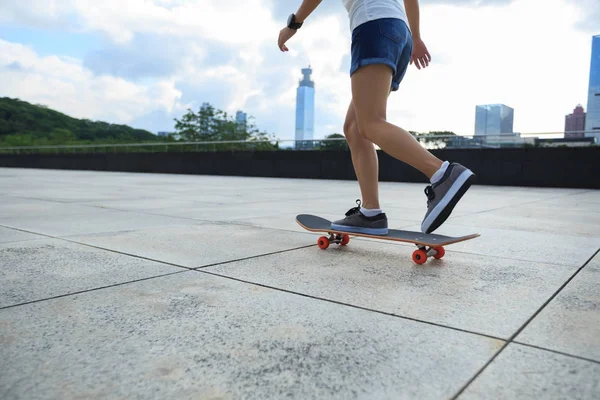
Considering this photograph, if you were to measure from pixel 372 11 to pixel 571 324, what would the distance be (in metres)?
1.81

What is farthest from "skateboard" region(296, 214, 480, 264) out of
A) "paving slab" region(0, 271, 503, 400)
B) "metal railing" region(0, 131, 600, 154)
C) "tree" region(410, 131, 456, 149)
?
"tree" region(410, 131, 456, 149)

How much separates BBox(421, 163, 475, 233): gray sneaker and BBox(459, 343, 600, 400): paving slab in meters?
1.09

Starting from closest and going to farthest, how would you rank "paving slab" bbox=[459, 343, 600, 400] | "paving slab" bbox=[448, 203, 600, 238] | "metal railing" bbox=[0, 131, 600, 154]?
1. "paving slab" bbox=[459, 343, 600, 400]
2. "paving slab" bbox=[448, 203, 600, 238]
3. "metal railing" bbox=[0, 131, 600, 154]

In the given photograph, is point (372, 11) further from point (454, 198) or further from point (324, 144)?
point (324, 144)

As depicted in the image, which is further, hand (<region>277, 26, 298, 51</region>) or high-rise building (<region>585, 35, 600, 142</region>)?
high-rise building (<region>585, 35, 600, 142</region>)

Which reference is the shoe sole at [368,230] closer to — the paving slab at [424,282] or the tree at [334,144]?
the paving slab at [424,282]

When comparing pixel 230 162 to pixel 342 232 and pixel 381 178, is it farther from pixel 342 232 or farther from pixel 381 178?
pixel 342 232

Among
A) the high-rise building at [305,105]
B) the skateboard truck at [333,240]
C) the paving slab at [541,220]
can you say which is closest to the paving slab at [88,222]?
the skateboard truck at [333,240]

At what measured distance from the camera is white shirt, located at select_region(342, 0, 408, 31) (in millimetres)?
2350

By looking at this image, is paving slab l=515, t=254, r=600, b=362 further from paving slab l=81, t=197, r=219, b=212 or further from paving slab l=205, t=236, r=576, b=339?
paving slab l=81, t=197, r=219, b=212

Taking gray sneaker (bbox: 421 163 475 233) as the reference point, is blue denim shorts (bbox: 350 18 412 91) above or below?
above

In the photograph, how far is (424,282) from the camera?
6.05ft

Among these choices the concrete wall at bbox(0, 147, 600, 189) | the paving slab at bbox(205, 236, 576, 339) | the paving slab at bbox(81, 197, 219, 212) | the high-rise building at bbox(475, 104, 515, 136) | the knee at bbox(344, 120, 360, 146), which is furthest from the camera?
the high-rise building at bbox(475, 104, 515, 136)

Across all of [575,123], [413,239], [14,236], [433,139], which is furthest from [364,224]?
[433,139]
